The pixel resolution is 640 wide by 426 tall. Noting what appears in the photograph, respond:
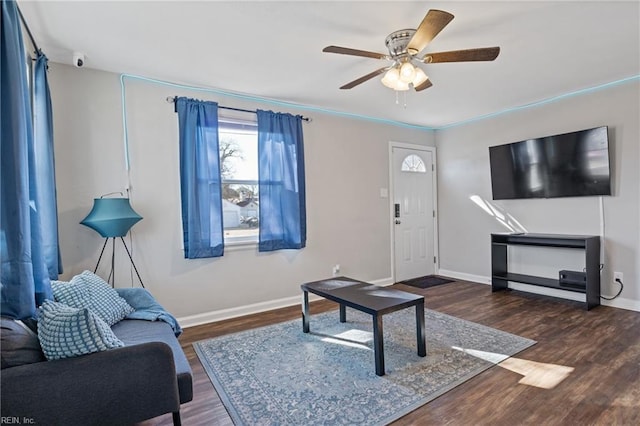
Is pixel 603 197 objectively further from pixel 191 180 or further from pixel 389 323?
pixel 191 180

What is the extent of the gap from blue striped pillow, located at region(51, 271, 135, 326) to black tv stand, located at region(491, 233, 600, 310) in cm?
430

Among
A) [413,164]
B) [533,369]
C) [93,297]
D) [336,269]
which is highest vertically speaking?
[413,164]

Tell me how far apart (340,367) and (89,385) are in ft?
5.22

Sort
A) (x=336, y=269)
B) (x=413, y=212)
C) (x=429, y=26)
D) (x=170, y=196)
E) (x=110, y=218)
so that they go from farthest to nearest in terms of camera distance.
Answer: (x=413, y=212) < (x=336, y=269) < (x=170, y=196) < (x=110, y=218) < (x=429, y=26)

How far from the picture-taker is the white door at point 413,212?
4965 mm

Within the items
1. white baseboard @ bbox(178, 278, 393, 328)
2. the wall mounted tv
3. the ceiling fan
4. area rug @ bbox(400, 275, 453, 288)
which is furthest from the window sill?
the wall mounted tv

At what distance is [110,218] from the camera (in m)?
2.65

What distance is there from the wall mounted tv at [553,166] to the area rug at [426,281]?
4.77 feet

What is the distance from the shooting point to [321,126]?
167 inches

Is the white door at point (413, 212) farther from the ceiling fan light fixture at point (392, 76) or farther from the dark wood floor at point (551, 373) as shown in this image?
the ceiling fan light fixture at point (392, 76)

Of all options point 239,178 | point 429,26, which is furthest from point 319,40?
point 239,178

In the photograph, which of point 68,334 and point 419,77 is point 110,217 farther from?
point 419,77

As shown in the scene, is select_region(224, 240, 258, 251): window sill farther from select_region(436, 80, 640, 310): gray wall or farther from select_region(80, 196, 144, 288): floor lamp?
select_region(436, 80, 640, 310): gray wall

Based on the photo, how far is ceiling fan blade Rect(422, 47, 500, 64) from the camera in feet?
6.75
